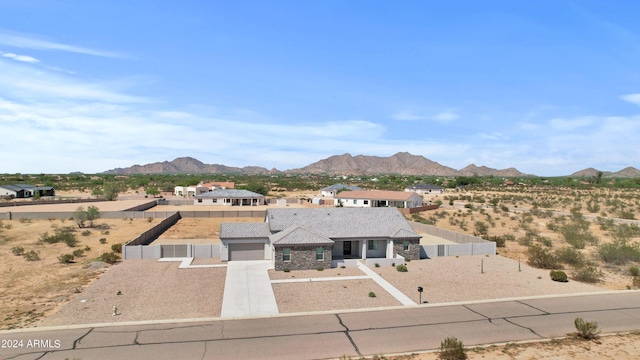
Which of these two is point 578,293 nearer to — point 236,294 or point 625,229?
point 236,294

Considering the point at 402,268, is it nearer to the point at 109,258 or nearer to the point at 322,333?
the point at 322,333

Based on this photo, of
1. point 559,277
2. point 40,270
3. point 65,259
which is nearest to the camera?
point 559,277

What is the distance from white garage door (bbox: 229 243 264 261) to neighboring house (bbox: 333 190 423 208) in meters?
43.7

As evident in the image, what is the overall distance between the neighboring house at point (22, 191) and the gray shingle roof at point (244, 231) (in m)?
76.7

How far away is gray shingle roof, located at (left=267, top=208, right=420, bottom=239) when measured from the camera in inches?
1388

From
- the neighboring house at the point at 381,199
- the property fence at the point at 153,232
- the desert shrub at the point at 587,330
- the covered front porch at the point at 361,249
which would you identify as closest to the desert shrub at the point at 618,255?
the covered front porch at the point at 361,249

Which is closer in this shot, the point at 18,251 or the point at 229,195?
the point at 18,251

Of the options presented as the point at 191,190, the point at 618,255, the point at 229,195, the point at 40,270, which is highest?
the point at 191,190

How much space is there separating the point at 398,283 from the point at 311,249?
7.51 m

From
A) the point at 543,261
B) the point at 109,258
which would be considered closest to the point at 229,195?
the point at 109,258

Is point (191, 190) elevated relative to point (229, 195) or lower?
elevated

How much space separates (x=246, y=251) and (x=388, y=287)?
1342 cm

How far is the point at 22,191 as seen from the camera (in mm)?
90312

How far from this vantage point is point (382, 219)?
124 ft
